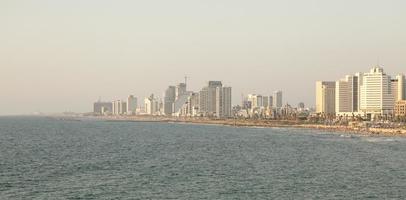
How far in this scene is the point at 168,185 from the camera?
42.0 m

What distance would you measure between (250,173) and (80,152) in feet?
99.6

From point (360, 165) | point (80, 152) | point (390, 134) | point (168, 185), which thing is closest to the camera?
point (168, 185)

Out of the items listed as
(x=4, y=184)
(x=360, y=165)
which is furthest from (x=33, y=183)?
(x=360, y=165)

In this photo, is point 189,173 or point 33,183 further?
point 189,173

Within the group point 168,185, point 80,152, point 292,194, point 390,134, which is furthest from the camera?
point 390,134

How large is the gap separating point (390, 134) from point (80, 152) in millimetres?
69650

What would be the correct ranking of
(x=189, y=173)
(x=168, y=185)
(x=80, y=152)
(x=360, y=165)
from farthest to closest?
1. (x=80, y=152)
2. (x=360, y=165)
3. (x=189, y=173)
4. (x=168, y=185)

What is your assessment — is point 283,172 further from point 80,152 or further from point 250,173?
point 80,152

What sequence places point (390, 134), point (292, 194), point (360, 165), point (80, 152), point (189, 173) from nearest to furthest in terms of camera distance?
point (292, 194) → point (189, 173) → point (360, 165) → point (80, 152) → point (390, 134)

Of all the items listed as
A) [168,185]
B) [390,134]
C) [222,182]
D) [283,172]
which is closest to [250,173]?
[283,172]

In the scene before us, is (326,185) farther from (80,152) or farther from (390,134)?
(390,134)

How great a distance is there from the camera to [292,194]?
38312 mm

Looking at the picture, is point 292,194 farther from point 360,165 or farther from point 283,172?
point 360,165

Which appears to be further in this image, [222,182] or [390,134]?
[390,134]
